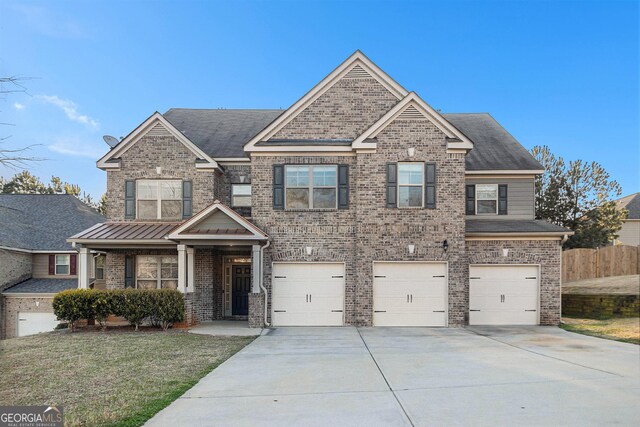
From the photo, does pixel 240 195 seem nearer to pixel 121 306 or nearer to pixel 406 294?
pixel 121 306

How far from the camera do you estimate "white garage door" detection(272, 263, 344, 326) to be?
14.3m

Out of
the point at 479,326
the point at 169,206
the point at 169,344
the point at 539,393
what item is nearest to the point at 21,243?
the point at 169,206

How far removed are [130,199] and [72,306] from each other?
4.18 m

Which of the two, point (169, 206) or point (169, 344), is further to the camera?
point (169, 206)

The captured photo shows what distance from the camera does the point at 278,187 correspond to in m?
14.4

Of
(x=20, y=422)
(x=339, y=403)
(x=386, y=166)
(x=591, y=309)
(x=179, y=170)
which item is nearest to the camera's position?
(x=20, y=422)

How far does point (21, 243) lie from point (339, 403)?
2314 centimetres

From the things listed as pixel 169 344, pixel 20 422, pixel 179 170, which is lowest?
pixel 169 344

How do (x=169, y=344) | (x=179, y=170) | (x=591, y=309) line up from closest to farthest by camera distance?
(x=169, y=344)
(x=179, y=170)
(x=591, y=309)

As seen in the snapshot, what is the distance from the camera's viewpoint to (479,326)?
14.4m

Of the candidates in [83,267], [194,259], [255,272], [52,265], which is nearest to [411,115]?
[255,272]

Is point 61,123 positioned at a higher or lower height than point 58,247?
higher

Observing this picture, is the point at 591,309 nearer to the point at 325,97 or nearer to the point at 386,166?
the point at 386,166

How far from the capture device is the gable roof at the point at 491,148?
16.2 m
